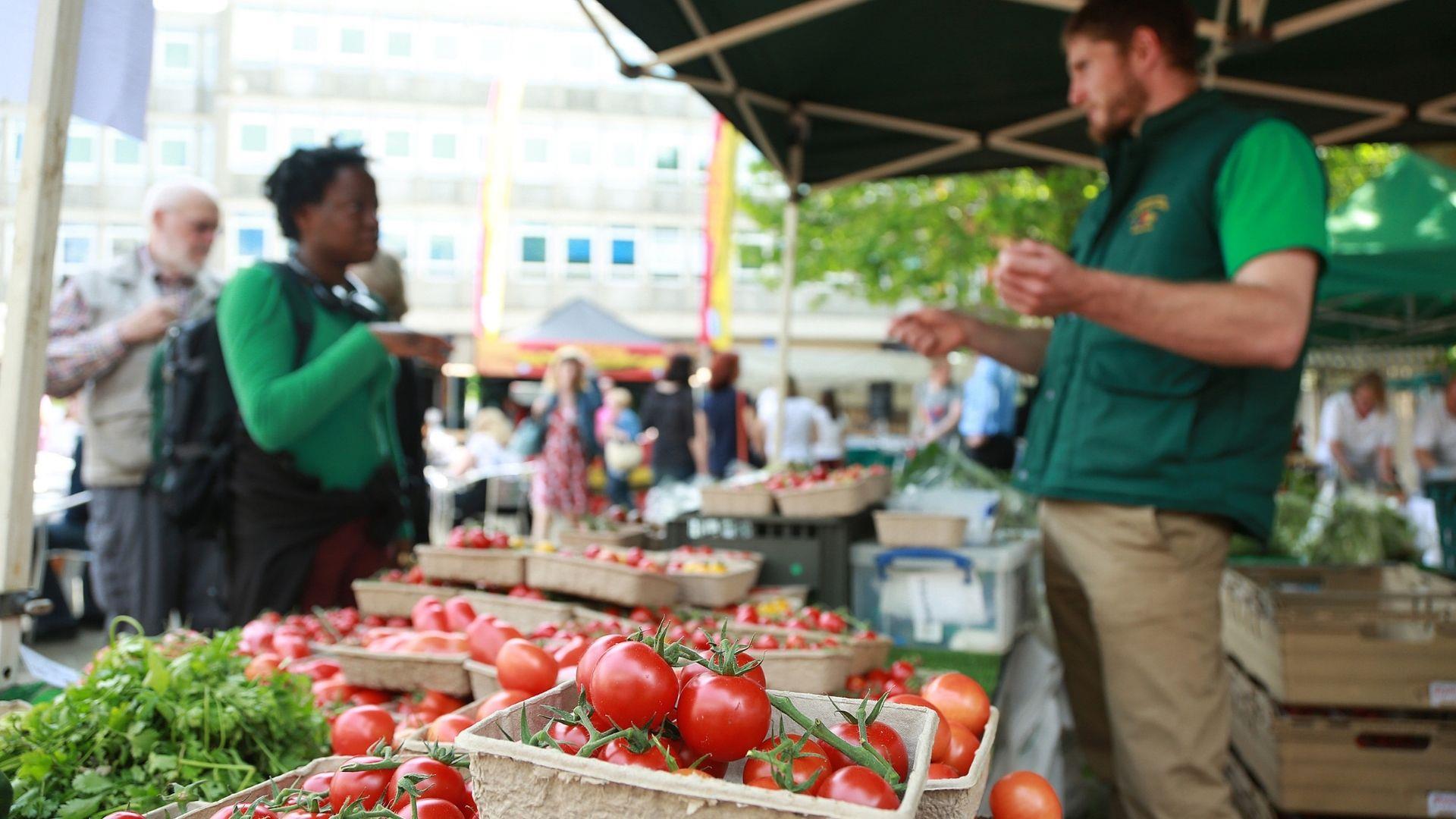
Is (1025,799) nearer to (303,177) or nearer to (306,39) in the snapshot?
(303,177)

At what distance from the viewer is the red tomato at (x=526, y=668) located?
175cm

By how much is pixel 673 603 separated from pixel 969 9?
2.58 m

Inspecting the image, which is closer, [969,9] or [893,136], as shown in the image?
[969,9]

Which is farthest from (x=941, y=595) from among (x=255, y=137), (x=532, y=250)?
(x=255, y=137)

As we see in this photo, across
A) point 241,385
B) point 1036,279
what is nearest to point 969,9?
point 1036,279

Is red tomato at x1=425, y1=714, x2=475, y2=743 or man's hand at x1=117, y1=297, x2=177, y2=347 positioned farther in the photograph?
man's hand at x1=117, y1=297, x2=177, y2=347

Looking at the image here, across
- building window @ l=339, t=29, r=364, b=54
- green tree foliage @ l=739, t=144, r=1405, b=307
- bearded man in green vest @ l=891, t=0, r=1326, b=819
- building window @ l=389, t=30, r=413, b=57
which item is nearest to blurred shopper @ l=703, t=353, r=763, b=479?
green tree foliage @ l=739, t=144, r=1405, b=307

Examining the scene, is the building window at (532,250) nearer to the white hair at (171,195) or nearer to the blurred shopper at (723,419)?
the blurred shopper at (723,419)

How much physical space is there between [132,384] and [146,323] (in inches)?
13.0

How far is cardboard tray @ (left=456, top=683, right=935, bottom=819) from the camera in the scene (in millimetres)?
938

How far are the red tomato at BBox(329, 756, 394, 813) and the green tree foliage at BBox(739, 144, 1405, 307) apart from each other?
11.8 m

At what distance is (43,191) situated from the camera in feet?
5.97

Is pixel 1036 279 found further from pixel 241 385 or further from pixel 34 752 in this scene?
pixel 241 385

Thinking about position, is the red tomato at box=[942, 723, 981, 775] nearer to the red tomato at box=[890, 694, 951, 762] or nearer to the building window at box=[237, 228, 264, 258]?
the red tomato at box=[890, 694, 951, 762]
